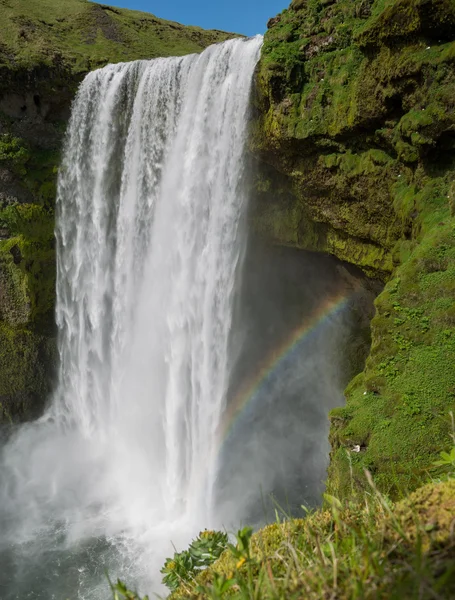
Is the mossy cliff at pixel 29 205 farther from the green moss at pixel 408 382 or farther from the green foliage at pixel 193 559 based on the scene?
the green foliage at pixel 193 559

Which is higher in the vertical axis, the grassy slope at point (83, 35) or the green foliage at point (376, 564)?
the grassy slope at point (83, 35)

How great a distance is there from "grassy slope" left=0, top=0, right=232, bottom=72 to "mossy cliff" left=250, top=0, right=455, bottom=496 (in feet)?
33.4

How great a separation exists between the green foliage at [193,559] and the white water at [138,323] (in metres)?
8.65

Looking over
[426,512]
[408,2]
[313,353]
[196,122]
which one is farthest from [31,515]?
[408,2]

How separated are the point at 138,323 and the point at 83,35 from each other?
57.2 ft

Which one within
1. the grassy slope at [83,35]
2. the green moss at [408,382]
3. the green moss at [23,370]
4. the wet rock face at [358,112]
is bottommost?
the green moss at [23,370]

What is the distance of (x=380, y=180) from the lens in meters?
9.31

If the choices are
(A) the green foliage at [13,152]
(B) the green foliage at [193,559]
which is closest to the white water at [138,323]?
(A) the green foliage at [13,152]

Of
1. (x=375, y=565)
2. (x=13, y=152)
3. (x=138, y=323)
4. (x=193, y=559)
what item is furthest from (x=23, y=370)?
(x=375, y=565)

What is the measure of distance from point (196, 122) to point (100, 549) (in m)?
11.3

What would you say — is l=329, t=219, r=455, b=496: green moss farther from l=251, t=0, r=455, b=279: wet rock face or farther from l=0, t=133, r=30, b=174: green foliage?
l=0, t=133, r=30, b=174: green foliage

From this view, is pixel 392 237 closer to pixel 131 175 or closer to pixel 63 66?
pixel 131 175

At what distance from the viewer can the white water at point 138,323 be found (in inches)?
437

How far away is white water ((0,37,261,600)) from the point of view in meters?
11.1
